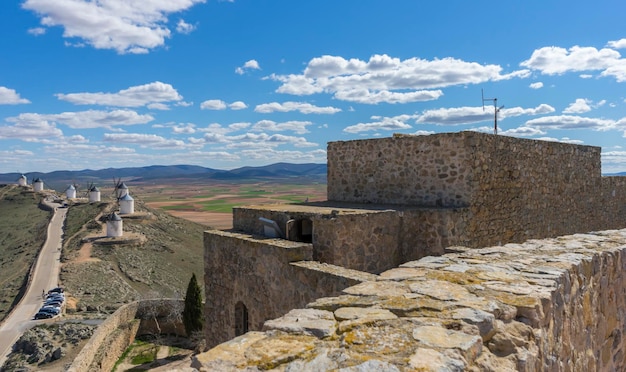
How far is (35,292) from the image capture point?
35438mm

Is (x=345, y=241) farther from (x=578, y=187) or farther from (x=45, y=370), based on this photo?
(x=45, y=370)

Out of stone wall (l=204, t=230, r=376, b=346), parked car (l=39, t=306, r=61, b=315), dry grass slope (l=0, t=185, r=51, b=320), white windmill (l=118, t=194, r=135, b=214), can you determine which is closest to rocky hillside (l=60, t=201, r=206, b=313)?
white windmill (l=118, t=194, r=135, b=214)

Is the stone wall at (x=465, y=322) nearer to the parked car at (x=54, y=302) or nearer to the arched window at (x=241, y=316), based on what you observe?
the arched window at (x=241, y=316)

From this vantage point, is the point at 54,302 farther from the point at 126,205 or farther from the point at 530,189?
the point at 530,189

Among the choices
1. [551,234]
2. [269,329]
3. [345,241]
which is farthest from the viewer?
[551,234]

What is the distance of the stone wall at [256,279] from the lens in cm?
641

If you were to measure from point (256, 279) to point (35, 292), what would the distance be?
3530 cm

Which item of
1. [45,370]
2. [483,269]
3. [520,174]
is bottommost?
[45,370]

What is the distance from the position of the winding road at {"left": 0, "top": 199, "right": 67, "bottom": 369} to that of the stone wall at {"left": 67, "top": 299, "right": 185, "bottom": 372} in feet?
16.0

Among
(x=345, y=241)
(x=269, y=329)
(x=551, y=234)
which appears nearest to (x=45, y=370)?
(x=345, y=241)

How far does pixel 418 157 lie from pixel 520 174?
2668mm

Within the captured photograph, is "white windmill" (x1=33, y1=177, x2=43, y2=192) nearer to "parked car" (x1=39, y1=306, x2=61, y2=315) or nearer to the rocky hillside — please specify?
the rocky hillside

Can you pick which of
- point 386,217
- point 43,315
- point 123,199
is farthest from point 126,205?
point 386,217

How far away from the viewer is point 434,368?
2.30 metres
